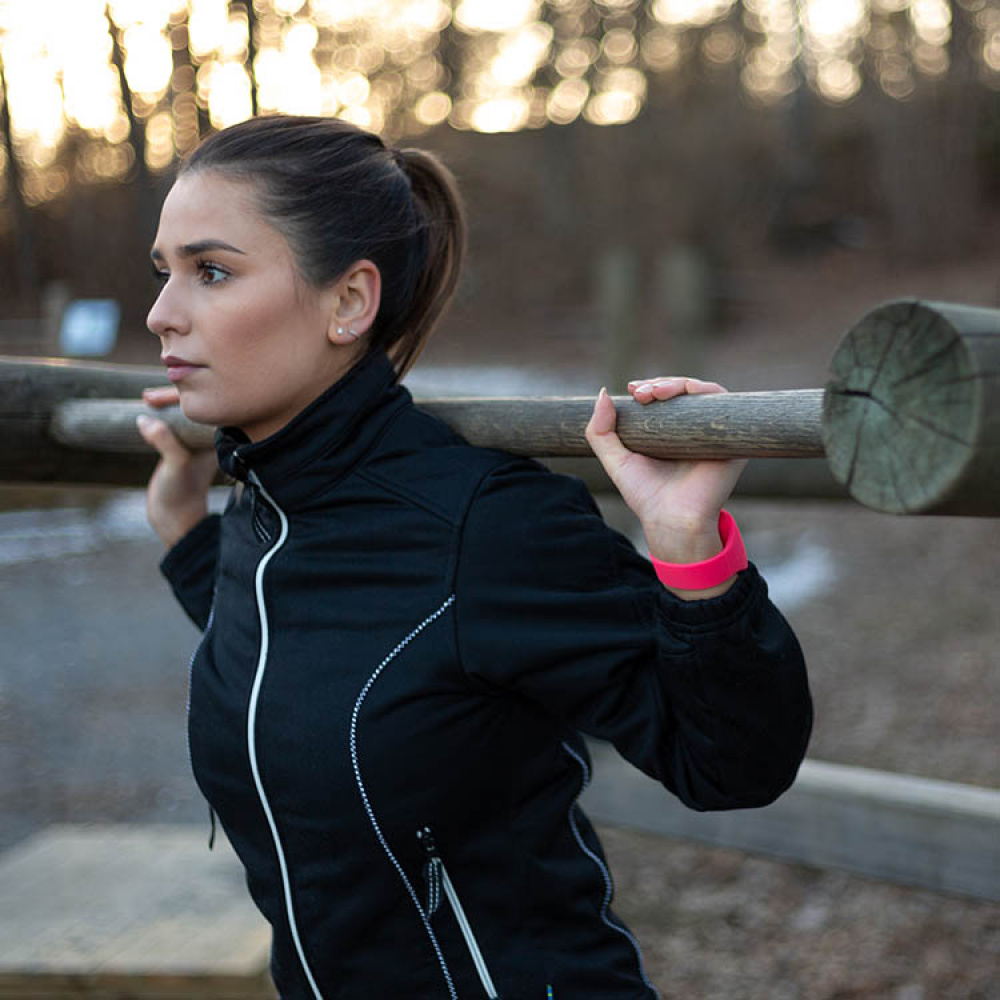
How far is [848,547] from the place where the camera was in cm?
854

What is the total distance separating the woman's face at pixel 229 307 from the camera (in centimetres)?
155

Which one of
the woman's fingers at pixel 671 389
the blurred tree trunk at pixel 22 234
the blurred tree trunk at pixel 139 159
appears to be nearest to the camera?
the woman's fingers at pixel 671 389

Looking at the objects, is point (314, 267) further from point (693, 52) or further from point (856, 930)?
point (693, 52)

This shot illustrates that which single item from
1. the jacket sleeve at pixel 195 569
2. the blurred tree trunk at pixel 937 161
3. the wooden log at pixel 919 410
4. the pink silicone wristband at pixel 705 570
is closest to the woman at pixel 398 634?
the pink silicone wristband at pixel 705 570

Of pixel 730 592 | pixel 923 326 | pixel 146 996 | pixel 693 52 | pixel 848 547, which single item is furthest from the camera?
pixel 693 52

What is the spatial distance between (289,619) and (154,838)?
191 cm

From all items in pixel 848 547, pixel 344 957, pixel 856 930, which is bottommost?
pixel 848 547

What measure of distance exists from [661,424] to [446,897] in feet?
2.14

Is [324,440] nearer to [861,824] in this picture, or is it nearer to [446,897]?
[446,897]

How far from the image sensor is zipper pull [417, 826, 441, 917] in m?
1.48

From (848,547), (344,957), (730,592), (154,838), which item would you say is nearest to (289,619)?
(344,957)

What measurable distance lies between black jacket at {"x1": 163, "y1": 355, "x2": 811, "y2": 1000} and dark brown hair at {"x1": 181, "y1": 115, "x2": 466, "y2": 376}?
5.7 inches

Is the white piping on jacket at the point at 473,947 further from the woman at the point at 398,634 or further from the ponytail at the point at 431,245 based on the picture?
the ponytail at the point at 431,245

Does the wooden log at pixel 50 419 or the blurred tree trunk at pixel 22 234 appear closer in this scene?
the wooden log at pixel 50 419
